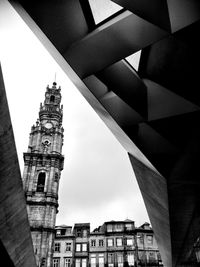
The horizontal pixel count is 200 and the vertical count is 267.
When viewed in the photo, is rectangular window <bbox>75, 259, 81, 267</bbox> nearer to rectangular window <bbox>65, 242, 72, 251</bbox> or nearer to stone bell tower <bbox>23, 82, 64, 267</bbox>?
rectangular window <bbox>65, 242, 72, 251</bbox>

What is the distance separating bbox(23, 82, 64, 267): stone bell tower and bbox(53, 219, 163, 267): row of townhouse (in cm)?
343

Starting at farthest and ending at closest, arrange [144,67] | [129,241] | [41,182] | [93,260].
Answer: [41,182] < [129,241] < [93,260] < [144,67]

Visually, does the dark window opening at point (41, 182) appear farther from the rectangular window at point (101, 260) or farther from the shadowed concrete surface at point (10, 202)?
the shadowed concrete surface at point (10, 202)

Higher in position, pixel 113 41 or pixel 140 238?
pixel 140 238

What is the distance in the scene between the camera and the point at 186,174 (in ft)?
30.6

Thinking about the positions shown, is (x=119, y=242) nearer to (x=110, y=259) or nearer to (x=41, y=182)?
(x=110, y=259)

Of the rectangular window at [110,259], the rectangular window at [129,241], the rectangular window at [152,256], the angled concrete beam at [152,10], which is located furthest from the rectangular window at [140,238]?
the angled concrete beam at [152,10]

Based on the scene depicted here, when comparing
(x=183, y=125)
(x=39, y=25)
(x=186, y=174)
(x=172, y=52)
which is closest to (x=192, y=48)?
(x=172, y=52)

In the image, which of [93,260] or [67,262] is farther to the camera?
[93,260]

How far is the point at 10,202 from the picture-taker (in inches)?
330

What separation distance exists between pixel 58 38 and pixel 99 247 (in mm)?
50405

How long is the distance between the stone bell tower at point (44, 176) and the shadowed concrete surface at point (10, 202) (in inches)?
1518

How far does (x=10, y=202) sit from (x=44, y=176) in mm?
49427

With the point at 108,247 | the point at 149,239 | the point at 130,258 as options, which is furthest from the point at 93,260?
the point at 149,239
